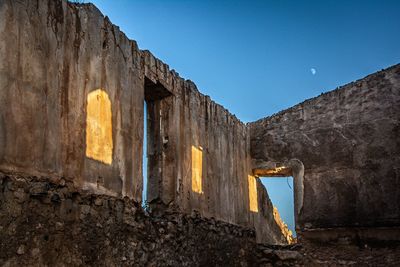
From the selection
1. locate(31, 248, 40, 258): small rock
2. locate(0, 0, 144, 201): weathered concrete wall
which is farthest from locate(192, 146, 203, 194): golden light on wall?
locate(31, 248, 40, 258): small rock

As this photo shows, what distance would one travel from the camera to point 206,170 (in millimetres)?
8109

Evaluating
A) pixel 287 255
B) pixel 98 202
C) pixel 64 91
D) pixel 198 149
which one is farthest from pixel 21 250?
pixel 287 255

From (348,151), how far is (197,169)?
Answer: 3.56 metres

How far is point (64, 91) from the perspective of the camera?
4844 millimetres

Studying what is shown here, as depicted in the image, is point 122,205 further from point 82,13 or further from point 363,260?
point 363,260

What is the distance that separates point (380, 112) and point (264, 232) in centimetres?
455

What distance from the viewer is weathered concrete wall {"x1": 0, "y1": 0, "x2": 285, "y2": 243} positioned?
4.26 m

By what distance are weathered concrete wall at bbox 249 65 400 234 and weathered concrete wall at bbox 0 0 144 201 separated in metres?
4.82

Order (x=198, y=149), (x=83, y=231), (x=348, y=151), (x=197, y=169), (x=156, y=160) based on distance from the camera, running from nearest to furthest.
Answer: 1. (x=83, y=231)
2. (x=156, y=160)
3. (x=197, y=169)
4. (x=198, y=149)
5. (x=348, y=151)

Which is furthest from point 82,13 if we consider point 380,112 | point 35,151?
point 380,112

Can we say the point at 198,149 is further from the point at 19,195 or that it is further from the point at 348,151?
the point at 19,195

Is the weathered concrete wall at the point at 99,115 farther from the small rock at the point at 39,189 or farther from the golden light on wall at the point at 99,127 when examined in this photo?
the small rock at the point at 39,189

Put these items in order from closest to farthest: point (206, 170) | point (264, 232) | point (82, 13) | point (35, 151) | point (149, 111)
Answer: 1. point (35, 151)
2. point (82, 13)
3. point (149, 111)
4. point (206, 170)
5. point (264, 232)

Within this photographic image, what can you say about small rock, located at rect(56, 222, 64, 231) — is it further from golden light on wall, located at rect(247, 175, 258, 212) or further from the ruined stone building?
golden light on wall, located at rect(247, 175, 258, 212)
